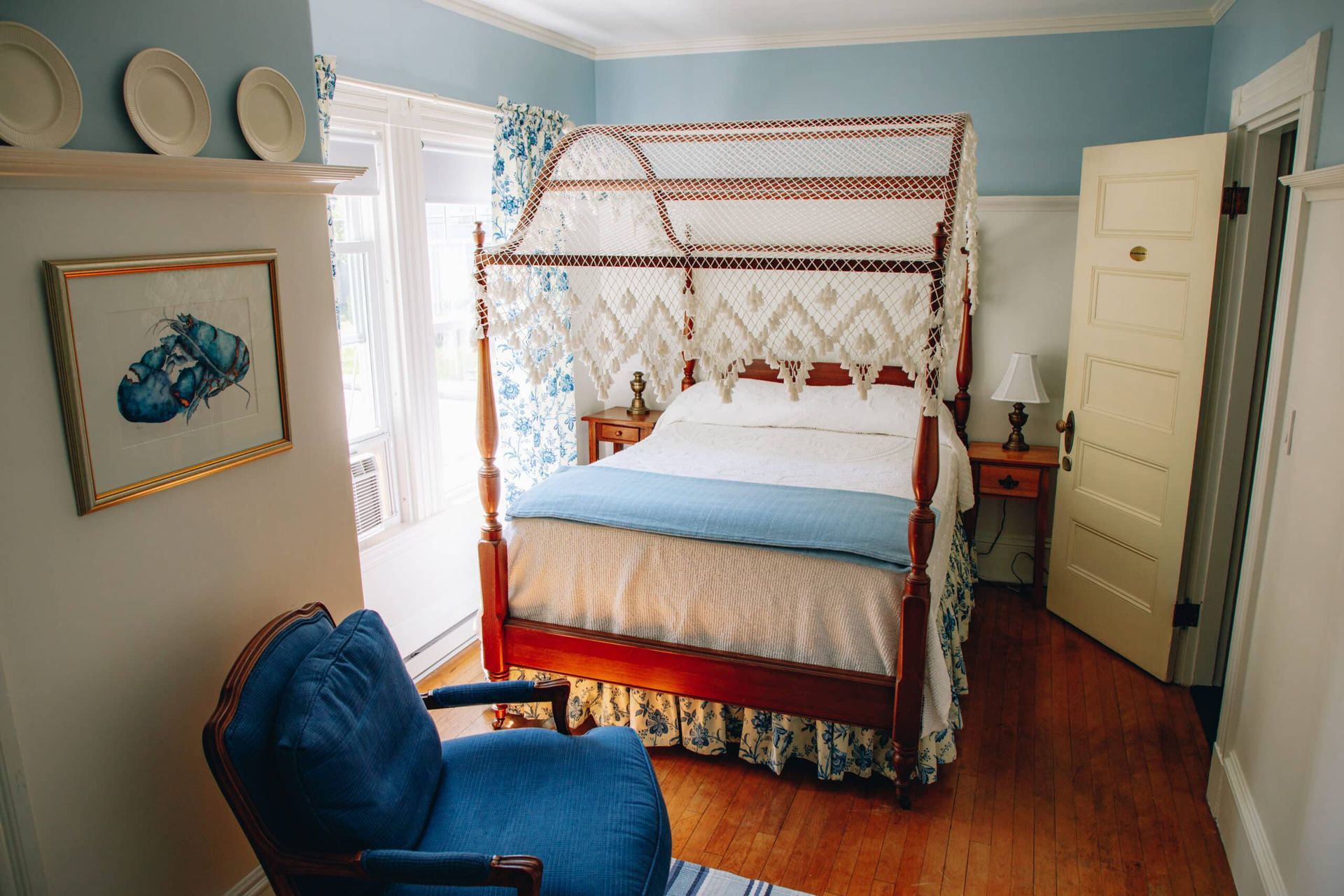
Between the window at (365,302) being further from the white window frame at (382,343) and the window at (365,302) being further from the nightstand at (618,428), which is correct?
the nightstand at (618,428)

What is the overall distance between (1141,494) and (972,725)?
45.8 inches

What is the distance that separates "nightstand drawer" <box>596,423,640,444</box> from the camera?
4617 millimetres

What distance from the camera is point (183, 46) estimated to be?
1.83m

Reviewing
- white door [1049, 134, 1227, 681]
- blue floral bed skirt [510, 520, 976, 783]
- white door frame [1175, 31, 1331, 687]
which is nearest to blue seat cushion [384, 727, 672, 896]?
blue floral bed skirt [510, 520, 976, 783]

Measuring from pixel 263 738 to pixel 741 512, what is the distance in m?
1.55

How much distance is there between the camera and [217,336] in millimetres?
1921

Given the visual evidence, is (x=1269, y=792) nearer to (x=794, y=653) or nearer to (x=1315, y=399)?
(x=1315, y=399)

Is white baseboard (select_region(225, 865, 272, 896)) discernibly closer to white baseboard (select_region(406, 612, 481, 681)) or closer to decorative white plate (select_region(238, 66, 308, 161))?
white baseboard (select_region(406, 612, 481, 681))

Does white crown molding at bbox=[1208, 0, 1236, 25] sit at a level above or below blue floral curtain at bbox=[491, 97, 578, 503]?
above

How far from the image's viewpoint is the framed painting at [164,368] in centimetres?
164

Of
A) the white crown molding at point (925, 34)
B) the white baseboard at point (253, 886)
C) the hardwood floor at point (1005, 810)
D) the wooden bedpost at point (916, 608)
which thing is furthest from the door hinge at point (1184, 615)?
the white baseboard at point (253, 886)

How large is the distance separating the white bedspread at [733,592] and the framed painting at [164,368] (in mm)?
1085

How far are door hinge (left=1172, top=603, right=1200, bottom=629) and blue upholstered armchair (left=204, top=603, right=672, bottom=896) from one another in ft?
7.61

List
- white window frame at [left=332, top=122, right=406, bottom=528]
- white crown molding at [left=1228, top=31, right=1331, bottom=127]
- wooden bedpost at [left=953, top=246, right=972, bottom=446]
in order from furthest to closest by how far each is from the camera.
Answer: wooden bedpost at [left=953, top=246, right=972, bottom=446] < white window frame at [left=332, top=122, right=406, bottom=528] < white crown molding at [left=1228, top=31, right=1331, bottom=127]
